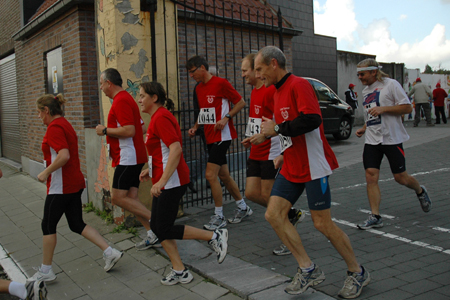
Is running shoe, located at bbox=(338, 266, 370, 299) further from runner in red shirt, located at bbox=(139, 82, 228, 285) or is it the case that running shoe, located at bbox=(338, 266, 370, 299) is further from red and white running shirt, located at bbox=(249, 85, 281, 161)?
red and white running shirt, located at bbox=(249, 85, 281, 161)

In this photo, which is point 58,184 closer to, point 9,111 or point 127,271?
point 127,271

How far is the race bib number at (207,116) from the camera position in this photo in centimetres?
560

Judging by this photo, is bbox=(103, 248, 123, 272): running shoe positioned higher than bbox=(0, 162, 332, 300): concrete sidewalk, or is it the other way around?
bbox=(103, 248, 123, 272): running shoe

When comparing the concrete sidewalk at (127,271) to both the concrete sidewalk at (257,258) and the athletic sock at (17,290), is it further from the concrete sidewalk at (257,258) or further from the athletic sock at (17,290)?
the athletic sock at (17,290)

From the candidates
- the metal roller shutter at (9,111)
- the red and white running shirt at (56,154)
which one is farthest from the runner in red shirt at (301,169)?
the metal roller shutter at (9,111)

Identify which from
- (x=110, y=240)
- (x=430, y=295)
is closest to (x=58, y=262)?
(x=110, y=240)

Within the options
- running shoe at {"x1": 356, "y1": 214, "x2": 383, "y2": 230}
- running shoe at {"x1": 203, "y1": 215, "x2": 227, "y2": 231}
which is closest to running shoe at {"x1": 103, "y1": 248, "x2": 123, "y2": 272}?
running shoe at {"x1": 203, "y1": 215, "x2": 227, "y2": 231}

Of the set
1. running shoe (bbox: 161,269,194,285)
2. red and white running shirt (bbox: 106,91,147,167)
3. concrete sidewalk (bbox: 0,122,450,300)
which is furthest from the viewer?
red and white running shirt (bbox: 106,91,147,167)

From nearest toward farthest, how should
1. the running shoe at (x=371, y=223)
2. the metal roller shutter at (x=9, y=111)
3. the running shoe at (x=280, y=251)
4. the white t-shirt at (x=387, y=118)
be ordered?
the running shoe at (x=280, y=251) < the running shoe at (x=371, y=223) < the white t-shirt at (x=387, y=118) < the metal roller shutter at (x=9, y=111)

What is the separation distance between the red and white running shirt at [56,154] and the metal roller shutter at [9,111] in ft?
27.5

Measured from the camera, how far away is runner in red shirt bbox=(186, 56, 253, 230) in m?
5.46

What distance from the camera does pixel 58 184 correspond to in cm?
412

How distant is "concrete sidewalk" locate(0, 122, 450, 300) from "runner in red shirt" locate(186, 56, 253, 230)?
31cm

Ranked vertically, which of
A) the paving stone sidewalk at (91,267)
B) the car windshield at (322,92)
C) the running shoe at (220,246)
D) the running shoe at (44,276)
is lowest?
the paving stone sidewalk at (91,267)
